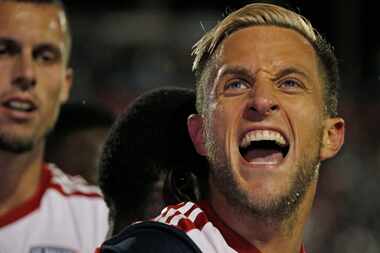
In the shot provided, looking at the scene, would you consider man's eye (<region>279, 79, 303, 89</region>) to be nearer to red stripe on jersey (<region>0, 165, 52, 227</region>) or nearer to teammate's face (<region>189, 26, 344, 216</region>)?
teammate's face (<region>189, 26, 344, 216</region>)

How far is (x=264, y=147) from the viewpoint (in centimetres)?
192

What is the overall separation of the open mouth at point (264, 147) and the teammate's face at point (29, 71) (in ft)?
2.97

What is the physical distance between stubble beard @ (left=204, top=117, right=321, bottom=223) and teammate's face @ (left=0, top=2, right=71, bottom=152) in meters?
0.87

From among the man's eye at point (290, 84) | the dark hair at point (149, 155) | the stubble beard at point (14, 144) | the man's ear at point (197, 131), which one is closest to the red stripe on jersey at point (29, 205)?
the stubble beard at point (14, 144)

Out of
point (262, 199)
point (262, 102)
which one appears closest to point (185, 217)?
point (262, 199)

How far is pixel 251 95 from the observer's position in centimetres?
186

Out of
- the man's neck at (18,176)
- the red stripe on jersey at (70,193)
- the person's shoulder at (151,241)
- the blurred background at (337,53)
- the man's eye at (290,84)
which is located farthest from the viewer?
the blurred background at (337,53)

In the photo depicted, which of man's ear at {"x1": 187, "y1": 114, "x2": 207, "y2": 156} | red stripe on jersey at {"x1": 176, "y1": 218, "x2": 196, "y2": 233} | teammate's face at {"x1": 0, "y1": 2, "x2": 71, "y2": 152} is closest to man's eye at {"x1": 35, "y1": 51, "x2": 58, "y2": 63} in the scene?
teammate's face at {"x1": 0, "y1": 2, "x2": 71, "y2": 152}

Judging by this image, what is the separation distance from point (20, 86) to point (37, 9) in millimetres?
242

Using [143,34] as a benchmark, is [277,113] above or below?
above

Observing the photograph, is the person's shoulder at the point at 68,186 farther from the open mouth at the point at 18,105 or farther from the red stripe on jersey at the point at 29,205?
the open mouth at the point at 18,105

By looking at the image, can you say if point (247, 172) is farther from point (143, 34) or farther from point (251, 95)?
point (143, 34)

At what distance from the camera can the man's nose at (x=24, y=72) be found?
8.47 feet

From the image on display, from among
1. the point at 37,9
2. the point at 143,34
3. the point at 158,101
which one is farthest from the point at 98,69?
the point at 158,101
